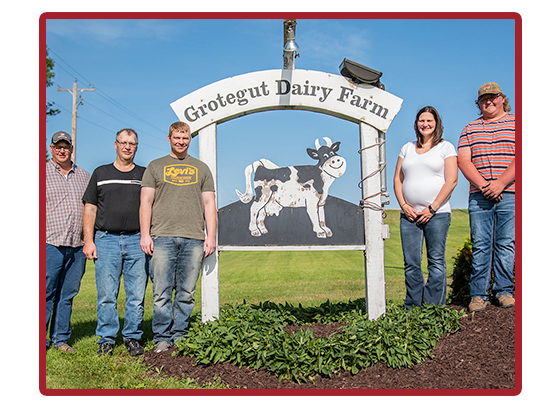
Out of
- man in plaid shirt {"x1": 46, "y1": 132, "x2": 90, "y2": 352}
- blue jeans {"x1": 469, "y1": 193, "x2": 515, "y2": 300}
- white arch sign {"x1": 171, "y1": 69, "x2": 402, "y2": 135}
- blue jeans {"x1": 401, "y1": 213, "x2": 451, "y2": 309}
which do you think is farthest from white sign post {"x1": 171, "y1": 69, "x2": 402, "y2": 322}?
man in plaid shirt {"x1": 46, "y1": 132, "x2": 90, "y2": 352}

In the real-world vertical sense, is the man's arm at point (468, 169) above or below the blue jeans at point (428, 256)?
above

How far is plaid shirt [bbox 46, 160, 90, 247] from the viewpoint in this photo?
442cm

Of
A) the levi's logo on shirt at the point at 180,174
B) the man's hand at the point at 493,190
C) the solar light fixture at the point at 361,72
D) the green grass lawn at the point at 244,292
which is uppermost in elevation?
the solar light fixture at the point at 361,72

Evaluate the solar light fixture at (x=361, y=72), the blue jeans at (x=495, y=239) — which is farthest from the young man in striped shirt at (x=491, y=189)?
the solar light fixture at (x=361, y=72)

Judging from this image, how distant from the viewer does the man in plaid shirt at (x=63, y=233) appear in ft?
14.5

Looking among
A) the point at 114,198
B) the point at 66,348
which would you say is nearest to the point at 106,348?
the point at 66,348

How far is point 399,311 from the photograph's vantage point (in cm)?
460

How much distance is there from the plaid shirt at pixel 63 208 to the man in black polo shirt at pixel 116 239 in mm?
208

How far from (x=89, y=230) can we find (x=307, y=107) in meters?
2.53

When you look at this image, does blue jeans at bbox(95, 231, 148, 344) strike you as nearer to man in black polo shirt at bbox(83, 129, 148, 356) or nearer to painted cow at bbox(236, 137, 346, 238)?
man in black polo shirt at bbox(83, 129, 148, 356)

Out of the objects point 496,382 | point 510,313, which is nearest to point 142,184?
point 496,382

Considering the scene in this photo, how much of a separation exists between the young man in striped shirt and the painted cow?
51.5 inches

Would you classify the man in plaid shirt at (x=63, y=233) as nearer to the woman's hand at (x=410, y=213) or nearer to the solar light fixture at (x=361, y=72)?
the solar light fixture at (x=361, y=72)

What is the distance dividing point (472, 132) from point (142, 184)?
323 cm
